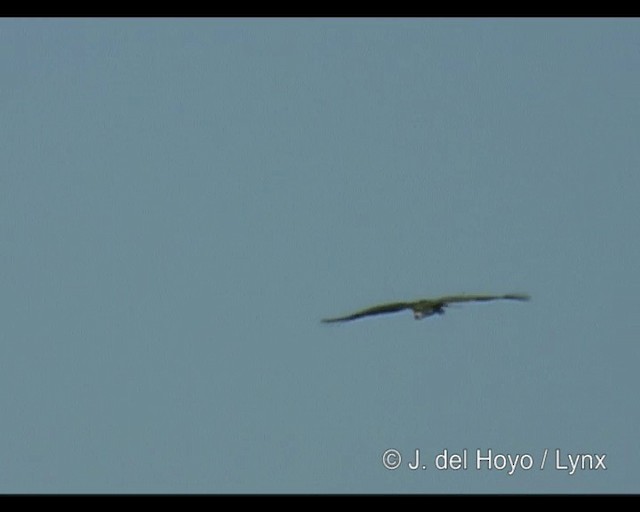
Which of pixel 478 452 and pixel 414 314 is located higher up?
pixel 414 314

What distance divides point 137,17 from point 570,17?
494 centimetres
